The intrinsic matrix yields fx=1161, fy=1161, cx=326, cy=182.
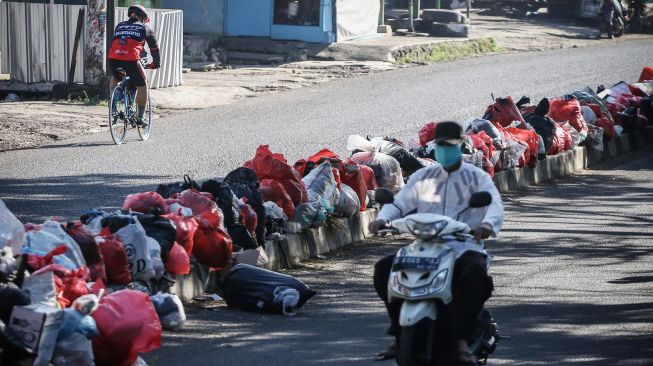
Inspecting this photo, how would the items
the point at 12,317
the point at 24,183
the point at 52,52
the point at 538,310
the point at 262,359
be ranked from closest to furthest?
the point at 12,317 → the point at 262,359 → the point at 538,310 → the point at 24,183 → the point at 52,52

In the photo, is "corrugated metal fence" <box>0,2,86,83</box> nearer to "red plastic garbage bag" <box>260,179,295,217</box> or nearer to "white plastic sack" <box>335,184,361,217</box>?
"white plastic sack" <box>335,184,361,217</box>

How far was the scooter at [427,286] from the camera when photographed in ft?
21.4

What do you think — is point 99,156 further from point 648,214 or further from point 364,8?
point 364,8

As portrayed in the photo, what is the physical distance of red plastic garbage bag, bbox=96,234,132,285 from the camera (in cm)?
807

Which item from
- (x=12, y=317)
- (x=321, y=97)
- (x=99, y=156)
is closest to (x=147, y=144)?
(x=99, y=156)

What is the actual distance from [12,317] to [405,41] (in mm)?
27637

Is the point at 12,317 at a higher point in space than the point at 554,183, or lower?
higher

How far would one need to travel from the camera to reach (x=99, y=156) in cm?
1597

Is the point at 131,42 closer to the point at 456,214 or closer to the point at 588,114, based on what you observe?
the point at 588,114

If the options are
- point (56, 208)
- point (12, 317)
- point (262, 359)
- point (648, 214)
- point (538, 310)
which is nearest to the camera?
point (12, 317)

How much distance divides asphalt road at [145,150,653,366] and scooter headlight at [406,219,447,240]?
1318 mm

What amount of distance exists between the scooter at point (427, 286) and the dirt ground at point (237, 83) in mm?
10929

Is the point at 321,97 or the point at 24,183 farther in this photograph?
the point at 321,97

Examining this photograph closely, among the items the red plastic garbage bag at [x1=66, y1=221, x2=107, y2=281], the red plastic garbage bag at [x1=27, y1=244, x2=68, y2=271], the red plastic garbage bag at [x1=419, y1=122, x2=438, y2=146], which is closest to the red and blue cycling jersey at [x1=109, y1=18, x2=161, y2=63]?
the red plastic garbage bag at [x1=419, y1=122, x2=438, y2=146]
